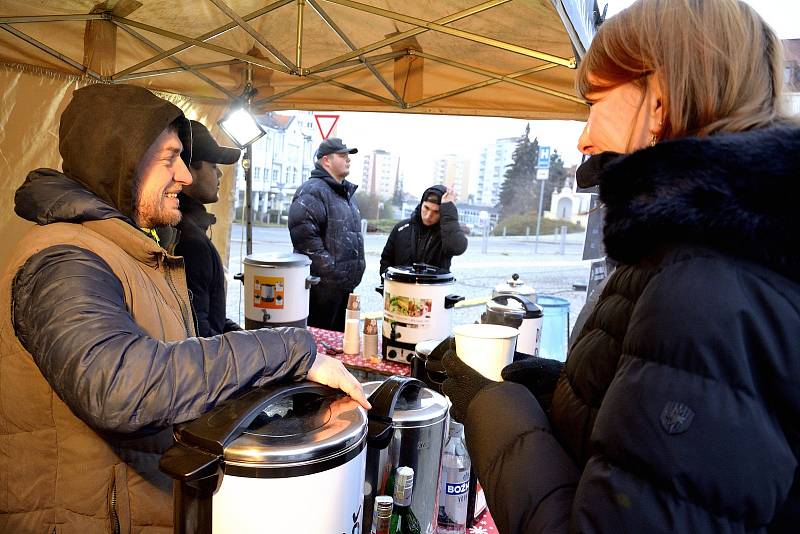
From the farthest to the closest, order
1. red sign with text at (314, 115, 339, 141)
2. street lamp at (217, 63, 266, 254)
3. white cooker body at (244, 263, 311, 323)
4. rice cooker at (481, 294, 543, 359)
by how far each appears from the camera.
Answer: red sign with text at (314, 115, 339, 141) → street lamp at (217, 63, 266, 254) → white cooker body at (244, 263, 311, 323) → rice cooker at (481, 294, 543, 359)

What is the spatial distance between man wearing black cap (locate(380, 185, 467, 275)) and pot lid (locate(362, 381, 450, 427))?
343 centimetres

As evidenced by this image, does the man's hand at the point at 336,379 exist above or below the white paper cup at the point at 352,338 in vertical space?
above

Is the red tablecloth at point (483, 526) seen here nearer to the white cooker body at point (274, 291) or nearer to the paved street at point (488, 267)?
the white cooker body at point (274, 291)

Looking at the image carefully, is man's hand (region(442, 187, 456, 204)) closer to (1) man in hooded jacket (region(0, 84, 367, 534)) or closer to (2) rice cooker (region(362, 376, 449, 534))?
(1) man in hooded jacket (region(0, 84, 367, 534))

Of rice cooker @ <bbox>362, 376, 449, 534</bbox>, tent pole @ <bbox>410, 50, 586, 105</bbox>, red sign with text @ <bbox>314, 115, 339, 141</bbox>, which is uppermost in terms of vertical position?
red sign with text @ <bbox>314, 115, 339, 141</bbox>

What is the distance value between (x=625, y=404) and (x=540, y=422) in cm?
27

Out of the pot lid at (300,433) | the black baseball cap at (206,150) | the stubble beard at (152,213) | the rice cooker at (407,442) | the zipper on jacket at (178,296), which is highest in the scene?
the black baseball cap at (206,150)

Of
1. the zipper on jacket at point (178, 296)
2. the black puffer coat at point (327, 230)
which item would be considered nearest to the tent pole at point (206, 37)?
the black puffer coat at point (327, 230)

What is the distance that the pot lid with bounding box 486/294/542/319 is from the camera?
2.50 m

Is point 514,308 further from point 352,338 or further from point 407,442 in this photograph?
point 407,442

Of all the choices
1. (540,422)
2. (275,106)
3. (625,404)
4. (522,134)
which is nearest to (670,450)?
(625,404)

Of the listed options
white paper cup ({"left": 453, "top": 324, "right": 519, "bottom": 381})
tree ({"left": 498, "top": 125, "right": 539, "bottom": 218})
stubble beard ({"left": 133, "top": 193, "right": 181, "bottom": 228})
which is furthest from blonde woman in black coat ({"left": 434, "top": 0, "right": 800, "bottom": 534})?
tree ({"left": 498, "top": 125, "right": 539, "bottom": 218})

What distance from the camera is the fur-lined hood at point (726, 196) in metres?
0.68

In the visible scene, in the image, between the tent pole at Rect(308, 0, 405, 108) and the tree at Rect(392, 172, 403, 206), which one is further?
the tree at Rect(392, 172, 403, 206)
